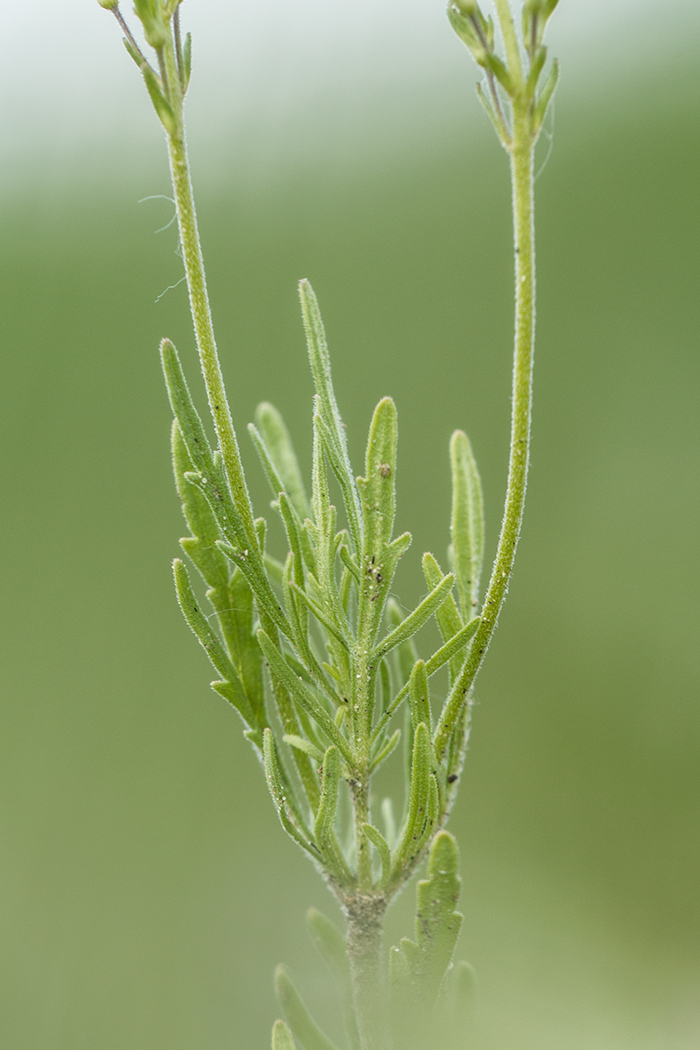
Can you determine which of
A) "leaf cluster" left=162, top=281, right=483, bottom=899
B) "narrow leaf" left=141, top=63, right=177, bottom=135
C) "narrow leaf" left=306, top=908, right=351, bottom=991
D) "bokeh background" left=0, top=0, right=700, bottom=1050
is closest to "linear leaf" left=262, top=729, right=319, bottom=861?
"leaf cluster" left=162, top=281, right=483, bottom=899

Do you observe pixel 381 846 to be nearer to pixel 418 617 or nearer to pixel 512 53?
pixel 418 617

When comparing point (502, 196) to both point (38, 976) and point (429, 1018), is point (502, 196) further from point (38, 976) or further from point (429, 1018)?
point (429, 1018)

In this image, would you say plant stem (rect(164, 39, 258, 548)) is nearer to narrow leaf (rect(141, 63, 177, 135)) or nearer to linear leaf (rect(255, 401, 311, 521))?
narrow leaf (rect(141, 63, 177, 135))

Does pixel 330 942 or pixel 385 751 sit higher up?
pixel 385 751

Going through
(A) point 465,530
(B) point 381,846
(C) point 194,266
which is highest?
(C) point 194,266

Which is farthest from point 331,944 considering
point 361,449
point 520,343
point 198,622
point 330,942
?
point 361,449

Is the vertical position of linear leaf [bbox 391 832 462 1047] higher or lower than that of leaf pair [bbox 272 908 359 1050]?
higher

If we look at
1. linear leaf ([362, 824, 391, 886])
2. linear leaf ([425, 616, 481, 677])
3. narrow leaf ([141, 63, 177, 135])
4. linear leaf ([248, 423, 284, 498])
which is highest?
narrow leaf ([141, 63, 177, 135])
